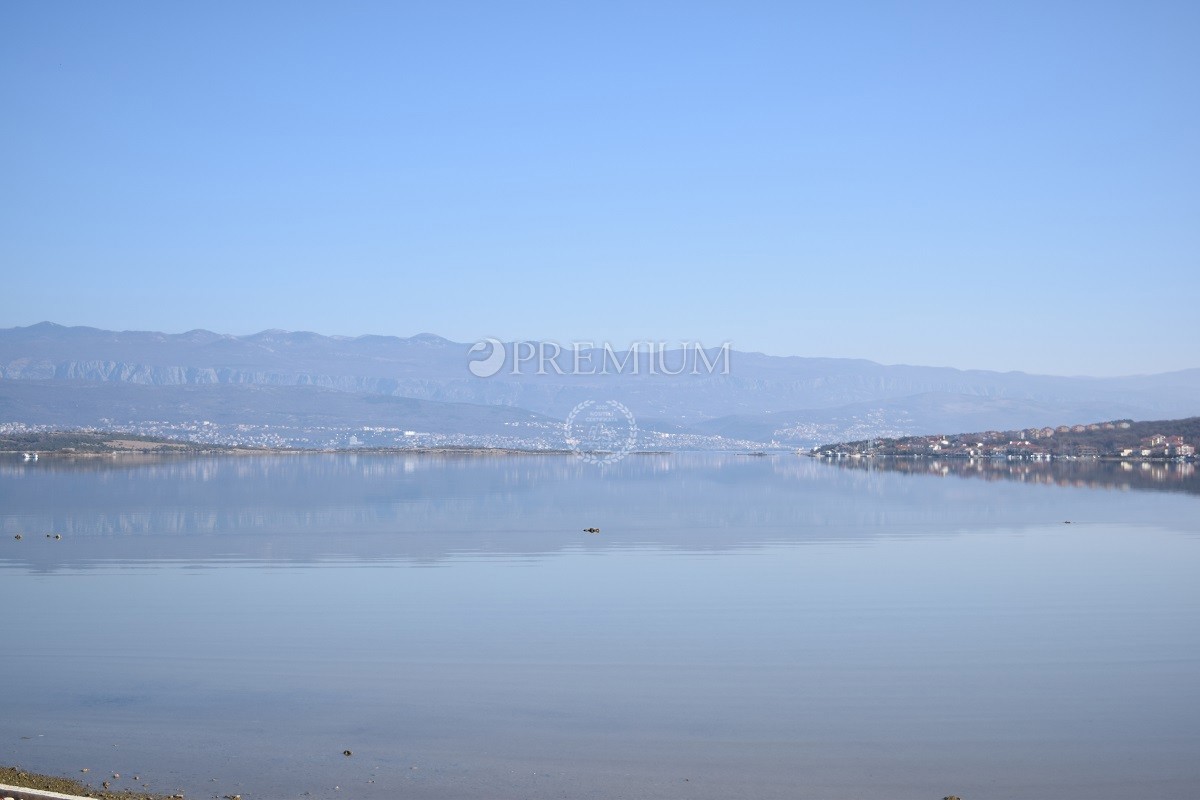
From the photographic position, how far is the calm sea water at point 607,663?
47.0ft

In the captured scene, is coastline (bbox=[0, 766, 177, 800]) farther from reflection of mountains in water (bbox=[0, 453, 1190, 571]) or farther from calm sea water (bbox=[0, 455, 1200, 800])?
reflection of mountains in water (bbox=[0, 453, 1190, 571])

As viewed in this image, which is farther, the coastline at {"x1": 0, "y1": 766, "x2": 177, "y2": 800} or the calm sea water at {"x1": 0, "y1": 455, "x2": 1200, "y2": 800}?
the calm sea water at {"x1": 0, "y1": 455, "x2": 1200, "y2": 800}

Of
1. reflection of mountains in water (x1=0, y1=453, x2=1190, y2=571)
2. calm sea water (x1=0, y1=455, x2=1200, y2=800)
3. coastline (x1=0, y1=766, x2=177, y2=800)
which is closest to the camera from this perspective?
coastline (x1=0, y1=766, x2=177, y2=800)

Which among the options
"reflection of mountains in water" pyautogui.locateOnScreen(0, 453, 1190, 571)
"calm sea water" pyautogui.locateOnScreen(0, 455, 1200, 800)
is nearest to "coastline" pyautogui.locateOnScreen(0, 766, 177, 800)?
"calm sea water" pyautogui.locateOnScreen(0, 455, 1200, 800)

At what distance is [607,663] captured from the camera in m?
20.3

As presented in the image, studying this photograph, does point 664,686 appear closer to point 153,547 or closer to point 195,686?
point 195,686

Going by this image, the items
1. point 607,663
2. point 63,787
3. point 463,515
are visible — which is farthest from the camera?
point 463,515

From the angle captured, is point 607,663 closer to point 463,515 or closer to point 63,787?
point 63,787

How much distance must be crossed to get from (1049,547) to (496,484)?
54542mm

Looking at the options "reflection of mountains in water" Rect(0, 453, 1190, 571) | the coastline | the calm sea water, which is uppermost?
the coastline

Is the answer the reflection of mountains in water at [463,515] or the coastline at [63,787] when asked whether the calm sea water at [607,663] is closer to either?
the coastline at [63,787]

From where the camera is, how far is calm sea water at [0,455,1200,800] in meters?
14.3

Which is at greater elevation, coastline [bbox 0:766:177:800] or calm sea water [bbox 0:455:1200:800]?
coastline [bbox 0:766:177:800]

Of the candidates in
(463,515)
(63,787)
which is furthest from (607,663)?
(463,515)
